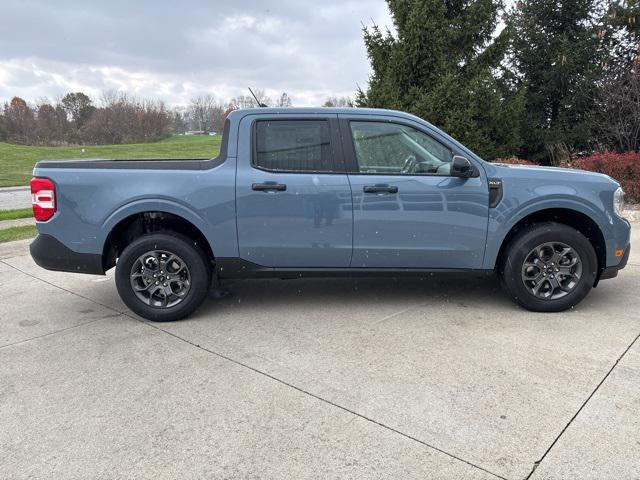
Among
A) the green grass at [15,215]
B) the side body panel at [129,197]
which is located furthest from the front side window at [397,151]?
the green grass at [15,215]

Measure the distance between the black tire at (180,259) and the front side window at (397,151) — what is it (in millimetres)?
1638

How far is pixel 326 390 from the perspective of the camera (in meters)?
3.00

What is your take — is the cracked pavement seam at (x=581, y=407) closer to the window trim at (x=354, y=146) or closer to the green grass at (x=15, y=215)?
the window trim at (x=354, y=146)

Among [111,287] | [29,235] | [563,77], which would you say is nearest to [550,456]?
[111,287]

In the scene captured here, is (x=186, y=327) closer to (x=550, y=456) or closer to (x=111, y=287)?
(x=111, y=287)

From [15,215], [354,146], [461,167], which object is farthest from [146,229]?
[15,215]

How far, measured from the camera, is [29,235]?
336 inches

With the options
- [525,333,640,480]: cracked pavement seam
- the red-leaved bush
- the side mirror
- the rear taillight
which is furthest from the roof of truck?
the red-leaved bush

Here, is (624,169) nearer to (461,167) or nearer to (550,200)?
(550,200)

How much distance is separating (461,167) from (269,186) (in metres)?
1.62

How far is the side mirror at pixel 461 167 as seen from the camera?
401cm

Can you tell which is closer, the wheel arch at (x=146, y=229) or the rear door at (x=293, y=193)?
the rear door at (x=293, y=193)

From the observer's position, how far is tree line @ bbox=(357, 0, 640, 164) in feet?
38.1

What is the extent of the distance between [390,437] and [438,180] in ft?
7.64
